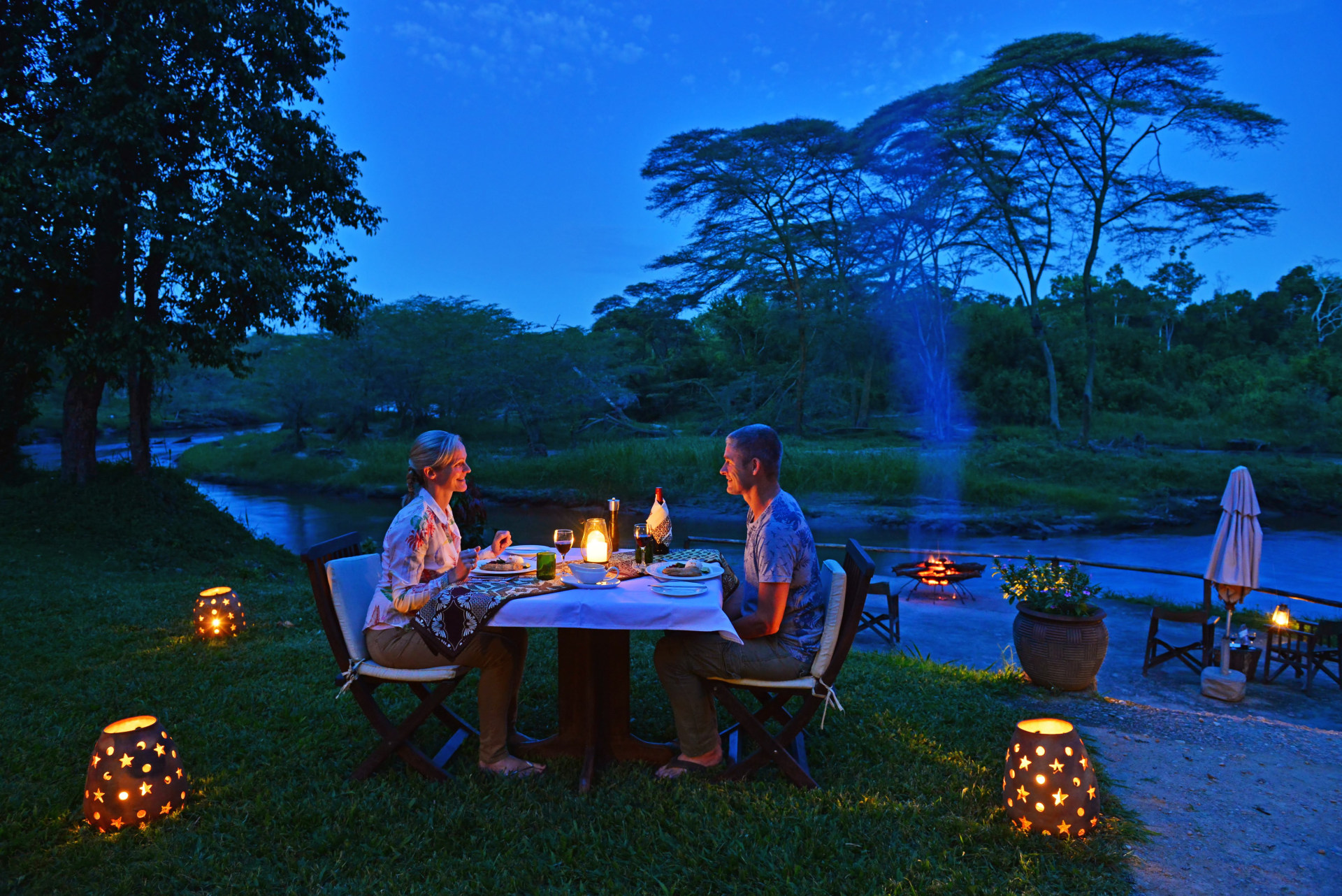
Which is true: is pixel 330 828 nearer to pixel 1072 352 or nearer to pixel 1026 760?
pixel 1026 760

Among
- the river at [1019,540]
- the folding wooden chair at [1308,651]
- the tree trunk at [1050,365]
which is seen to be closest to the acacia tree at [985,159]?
the tree trunk at [1050,365]

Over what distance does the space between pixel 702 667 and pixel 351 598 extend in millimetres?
1372

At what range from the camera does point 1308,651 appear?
539 cm

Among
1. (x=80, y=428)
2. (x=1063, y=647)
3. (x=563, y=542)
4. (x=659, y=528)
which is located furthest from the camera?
(x=80, y=428)

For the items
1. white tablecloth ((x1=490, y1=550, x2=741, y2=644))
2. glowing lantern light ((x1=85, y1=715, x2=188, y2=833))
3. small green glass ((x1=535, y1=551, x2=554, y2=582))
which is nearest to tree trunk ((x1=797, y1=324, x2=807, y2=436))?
small green glass ((x1=535, y1=551, x2=554, y2=582))

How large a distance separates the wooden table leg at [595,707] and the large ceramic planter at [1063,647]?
2448 millimetres

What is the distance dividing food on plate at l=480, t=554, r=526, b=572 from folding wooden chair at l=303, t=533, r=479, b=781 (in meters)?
0.40

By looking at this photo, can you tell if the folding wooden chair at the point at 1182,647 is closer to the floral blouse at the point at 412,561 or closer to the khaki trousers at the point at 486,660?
the khaki trousers at the point at 486,660

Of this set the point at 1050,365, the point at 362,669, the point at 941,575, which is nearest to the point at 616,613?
the point at 362,669

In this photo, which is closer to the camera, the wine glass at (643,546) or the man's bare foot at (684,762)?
the man's bare foot at (684,762)

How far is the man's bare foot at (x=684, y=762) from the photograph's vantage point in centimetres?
300

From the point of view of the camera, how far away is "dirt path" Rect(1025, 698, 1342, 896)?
96.7 inches

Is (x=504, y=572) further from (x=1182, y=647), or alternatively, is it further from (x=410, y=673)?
(x=1182, y=647)

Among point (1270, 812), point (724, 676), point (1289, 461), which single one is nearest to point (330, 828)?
point (724, 676)
